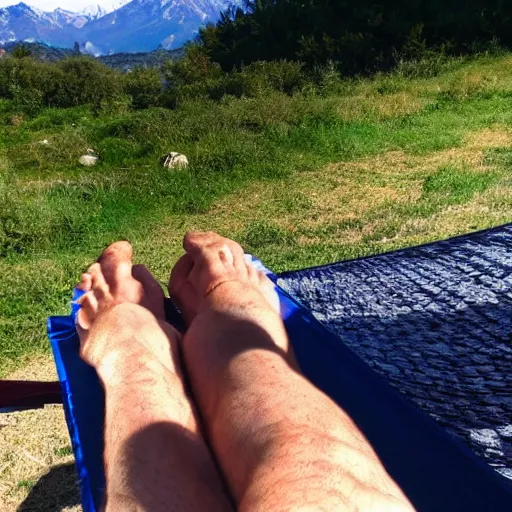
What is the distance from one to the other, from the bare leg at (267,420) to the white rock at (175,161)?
5.82 metres

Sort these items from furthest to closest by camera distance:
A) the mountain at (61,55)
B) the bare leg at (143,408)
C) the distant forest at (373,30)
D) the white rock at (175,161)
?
1. the mountain at (61,55)
2. the distant forest at (373,30)
3. the white rock at (175,161)
4. the bare leg at (143,408)

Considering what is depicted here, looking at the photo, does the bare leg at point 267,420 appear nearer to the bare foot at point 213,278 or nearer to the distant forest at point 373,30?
the bare foot at point 213,278

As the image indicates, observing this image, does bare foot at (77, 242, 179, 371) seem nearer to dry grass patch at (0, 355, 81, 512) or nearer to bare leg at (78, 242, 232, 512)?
bare leg at (78, 242, 232, 512)

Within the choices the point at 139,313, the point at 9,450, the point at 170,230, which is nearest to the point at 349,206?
the point at 170,230

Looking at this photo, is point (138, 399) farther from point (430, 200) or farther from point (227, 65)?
point (227, 65)

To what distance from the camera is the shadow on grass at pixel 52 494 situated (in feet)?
6.75

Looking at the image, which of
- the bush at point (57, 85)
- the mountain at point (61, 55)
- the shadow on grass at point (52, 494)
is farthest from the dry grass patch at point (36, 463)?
the mountain at point (61, 55)

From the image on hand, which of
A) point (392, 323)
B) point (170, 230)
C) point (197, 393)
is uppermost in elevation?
point (197, 393)

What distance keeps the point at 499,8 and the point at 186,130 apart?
7.45 metres

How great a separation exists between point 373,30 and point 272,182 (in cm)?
931

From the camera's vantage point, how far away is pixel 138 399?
3.81 ft

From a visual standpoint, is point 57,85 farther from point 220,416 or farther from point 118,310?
point 220,416

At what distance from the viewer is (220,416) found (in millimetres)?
1091

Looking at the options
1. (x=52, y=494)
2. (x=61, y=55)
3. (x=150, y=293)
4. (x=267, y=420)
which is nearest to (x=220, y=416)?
(x=267, y=420)
